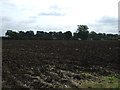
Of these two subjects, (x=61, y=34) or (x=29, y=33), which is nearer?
(x=29, y=33)

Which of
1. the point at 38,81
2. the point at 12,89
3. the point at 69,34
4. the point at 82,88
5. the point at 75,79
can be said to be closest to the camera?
the point at 12,89

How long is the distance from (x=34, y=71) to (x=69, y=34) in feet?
316

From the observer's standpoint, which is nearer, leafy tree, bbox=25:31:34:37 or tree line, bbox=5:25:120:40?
tree line, bbox=5:25:120:40

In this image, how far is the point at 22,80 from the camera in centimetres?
827

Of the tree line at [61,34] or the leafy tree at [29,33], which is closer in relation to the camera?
the tree line at [61,34]

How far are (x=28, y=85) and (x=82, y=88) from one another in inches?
79.6

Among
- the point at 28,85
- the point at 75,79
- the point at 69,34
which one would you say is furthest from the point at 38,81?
the point at 69,34

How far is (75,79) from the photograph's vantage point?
29.1 feet

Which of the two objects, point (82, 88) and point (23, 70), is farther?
point (23, 70)

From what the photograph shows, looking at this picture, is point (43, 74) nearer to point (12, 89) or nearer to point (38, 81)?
point (38, 81)

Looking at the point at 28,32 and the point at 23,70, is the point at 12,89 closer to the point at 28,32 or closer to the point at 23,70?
the point at 23,70

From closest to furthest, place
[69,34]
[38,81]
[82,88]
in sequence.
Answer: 1. [82,88]
2. [38,81]
3. [69,34]

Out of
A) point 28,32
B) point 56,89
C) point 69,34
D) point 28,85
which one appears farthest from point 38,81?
point 28,32

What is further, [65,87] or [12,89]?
[65,87]
